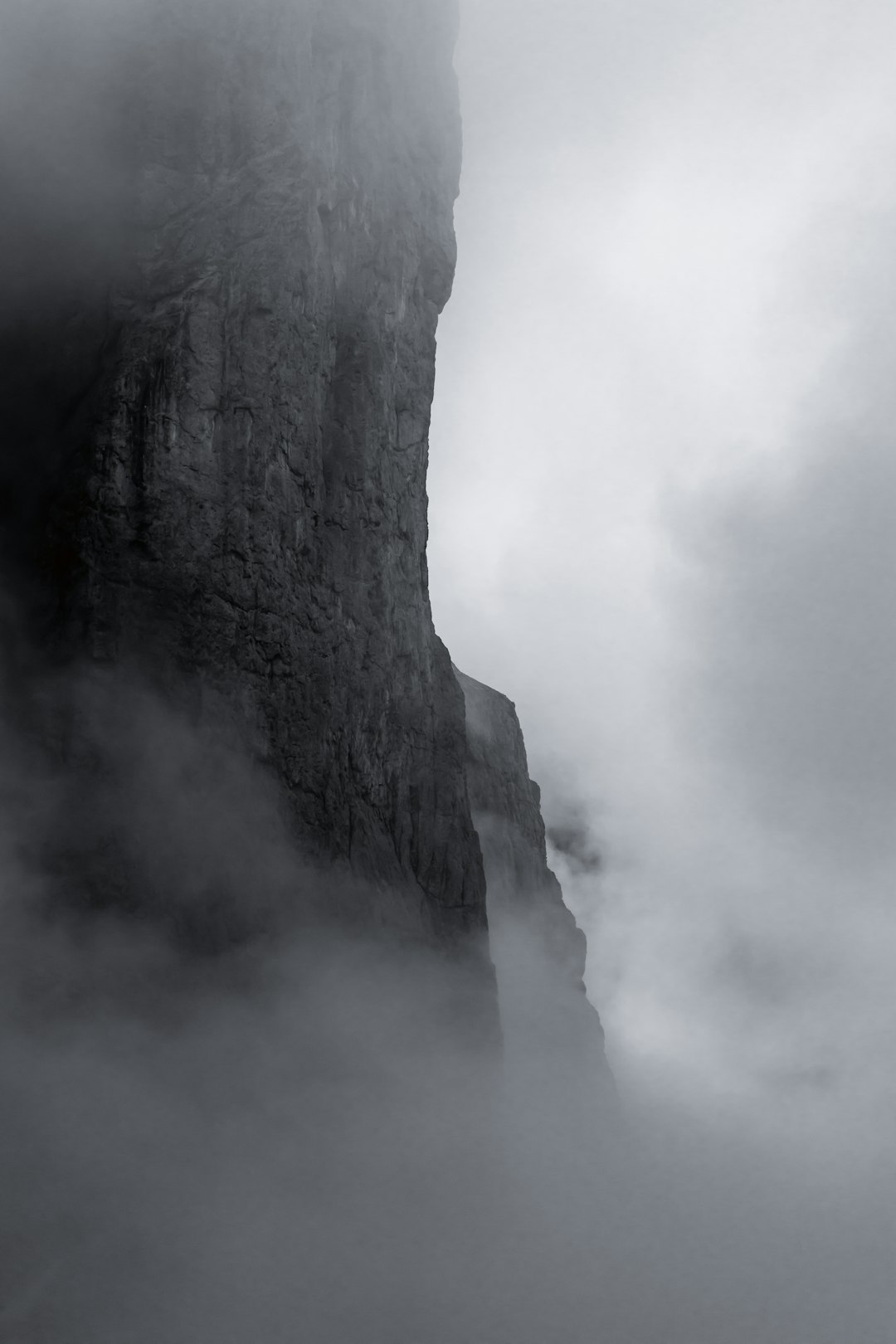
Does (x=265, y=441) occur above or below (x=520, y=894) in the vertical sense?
below

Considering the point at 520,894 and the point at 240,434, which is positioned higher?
the point at 520,894

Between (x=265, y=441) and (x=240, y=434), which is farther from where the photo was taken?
(x=265, y=441)

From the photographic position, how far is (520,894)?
148ft

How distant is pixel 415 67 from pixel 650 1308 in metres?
35.2

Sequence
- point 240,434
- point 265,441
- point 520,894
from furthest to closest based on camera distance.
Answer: point 520,894
point 265,441
point 240,434

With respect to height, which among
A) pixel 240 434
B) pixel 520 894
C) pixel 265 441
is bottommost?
pixel 240 434

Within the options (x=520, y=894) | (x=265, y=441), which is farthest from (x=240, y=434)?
(x=520, y=894)

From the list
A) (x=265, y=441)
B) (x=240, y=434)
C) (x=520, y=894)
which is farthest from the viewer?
(x=520, y=894)

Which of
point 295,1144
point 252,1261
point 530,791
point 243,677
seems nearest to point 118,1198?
point 252,1261

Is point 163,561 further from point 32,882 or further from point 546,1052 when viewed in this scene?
point 546,1052

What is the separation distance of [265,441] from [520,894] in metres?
24.1

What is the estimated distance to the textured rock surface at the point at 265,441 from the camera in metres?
24.6

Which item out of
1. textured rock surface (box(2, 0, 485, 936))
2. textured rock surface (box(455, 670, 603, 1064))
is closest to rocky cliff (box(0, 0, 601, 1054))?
textured rock surface (box(2, 0, 485, 936))

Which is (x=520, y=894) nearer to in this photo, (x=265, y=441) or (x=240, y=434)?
(x=265, y=441)
